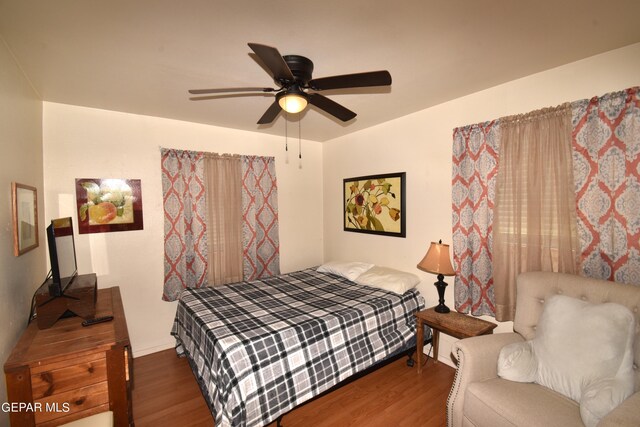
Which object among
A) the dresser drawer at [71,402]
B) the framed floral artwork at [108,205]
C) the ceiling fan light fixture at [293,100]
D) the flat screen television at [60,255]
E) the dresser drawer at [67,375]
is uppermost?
the ceiling fan light fixture at [293,100]

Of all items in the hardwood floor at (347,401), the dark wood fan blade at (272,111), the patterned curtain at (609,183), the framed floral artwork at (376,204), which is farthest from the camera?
the framed floral artwork at (376,204)

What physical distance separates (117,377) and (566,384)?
2.54m

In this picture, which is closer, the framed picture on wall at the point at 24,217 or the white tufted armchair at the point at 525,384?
the white tufted armchair at the point at 525,384

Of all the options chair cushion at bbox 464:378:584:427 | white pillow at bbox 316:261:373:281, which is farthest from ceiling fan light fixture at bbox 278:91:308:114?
white pillow at bbox 316:261:373:281

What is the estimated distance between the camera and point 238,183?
11.6 ft

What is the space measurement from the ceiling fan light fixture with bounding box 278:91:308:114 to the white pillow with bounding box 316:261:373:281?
A: 7.06 feet

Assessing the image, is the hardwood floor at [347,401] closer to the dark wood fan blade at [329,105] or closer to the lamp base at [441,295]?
the lamp base at [441,295]

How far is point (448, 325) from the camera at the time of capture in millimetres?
2373

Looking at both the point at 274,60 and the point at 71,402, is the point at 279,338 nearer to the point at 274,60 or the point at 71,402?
the point at 71,402

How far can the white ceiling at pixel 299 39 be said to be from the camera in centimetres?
142

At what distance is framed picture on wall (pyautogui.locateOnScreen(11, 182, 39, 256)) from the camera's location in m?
1.73

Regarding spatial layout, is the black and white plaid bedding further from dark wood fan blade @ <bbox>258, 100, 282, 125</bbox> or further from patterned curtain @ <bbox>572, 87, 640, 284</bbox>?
dark wood fan blade @ <bbox>258, 100, 282, 125</bbox>

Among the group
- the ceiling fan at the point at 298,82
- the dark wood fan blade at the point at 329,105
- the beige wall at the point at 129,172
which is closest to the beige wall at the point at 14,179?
the beige wall at the point at 129,172

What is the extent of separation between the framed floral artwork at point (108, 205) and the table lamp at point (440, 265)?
304 centimetres
